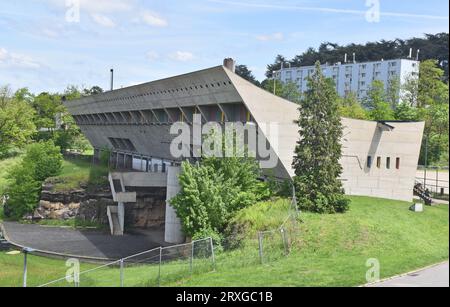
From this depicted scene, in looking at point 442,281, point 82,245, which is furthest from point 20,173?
point 442,281

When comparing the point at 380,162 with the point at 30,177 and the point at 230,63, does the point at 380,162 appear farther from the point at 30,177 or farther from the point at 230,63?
the point at 30,177

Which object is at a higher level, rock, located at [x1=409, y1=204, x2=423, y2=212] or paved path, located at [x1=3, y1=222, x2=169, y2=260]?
rock, located at [x1=409, y1=204, x2=423, y2=212]

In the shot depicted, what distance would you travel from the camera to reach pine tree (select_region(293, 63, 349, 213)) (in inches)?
1034

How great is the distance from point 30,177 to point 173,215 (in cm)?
2046

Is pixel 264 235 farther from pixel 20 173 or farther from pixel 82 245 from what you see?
pixel 20 173

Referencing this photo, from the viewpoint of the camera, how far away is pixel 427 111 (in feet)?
167

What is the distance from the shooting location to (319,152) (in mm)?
26734

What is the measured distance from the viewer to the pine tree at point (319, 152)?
26.3 metres

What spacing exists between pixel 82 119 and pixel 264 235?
186ft

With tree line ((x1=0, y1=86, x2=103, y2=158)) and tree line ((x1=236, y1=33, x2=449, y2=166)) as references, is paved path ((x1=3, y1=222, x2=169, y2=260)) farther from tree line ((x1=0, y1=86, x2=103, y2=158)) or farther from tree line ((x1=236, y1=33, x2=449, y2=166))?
tree line ((x1=0, y1=86, x2=103, y2=158))

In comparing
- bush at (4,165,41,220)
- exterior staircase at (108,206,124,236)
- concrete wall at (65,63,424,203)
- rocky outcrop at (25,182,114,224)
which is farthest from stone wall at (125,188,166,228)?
bush at (4,165,41,220)

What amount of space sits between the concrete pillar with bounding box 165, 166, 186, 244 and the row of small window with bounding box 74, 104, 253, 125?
4413 millimetres

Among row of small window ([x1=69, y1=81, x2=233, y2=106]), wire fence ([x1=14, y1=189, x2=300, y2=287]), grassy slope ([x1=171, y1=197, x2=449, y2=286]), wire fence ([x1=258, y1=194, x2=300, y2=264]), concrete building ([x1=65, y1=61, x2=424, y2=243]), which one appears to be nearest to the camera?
grassy slope ([x1=171, y1=197, x2=449, y2=286])

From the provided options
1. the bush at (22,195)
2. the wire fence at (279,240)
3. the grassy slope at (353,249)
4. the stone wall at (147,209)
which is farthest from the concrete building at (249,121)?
the bush at (22,195)
